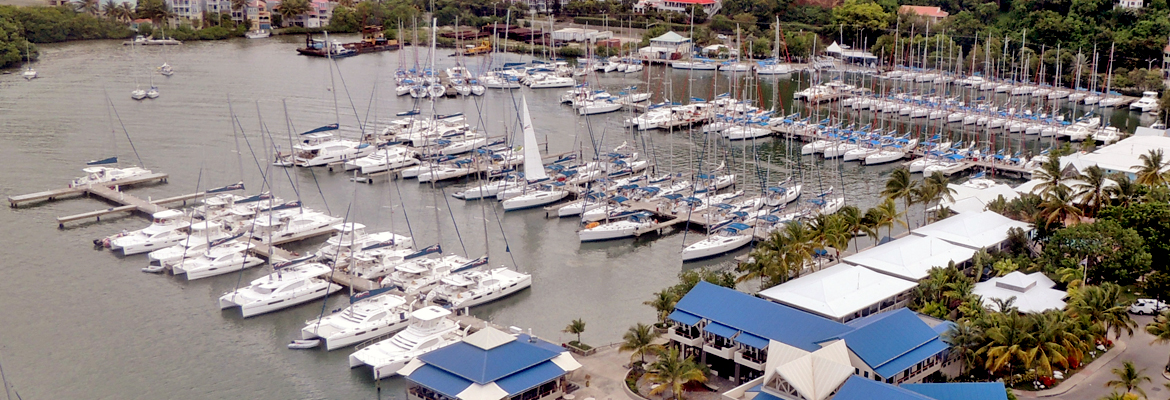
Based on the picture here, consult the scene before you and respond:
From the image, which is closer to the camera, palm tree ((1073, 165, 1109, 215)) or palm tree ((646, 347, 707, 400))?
palm tree ((646, 347, 707, 400))

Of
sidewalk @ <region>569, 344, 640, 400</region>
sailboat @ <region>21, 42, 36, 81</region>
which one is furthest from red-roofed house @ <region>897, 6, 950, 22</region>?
sidewalk @ <region>569, 344, 640, 400</region>

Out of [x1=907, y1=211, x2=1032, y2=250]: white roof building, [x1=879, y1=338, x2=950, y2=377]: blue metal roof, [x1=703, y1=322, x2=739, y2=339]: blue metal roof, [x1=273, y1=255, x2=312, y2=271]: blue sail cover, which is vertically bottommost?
[x1=273, y1=255, x2=312, y2=271]: blue sail cover

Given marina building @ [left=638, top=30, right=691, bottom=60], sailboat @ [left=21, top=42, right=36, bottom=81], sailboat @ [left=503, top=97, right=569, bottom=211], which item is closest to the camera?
sailboat @ [left=503, top=97, right=569, bottom=211]

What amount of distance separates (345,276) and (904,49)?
96162mm

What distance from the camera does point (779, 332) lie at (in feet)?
150

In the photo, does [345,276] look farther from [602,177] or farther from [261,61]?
[261,61]

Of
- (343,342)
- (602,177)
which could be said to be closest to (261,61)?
(602,177)

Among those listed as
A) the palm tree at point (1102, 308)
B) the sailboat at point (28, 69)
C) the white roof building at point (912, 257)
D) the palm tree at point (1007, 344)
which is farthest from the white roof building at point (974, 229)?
the sailboat at point (28, 69)

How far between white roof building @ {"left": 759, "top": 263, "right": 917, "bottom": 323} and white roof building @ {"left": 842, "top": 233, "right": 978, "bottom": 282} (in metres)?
1.26

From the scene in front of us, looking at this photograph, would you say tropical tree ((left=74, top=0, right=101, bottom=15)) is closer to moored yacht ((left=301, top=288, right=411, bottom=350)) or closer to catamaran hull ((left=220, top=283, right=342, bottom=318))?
catamaran hull ((left=220, top=283, right=342, bottom=318))

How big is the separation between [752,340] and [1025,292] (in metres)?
14.2

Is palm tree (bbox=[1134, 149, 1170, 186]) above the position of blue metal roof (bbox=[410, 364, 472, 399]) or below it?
above

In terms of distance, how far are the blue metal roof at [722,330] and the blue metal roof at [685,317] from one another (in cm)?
73

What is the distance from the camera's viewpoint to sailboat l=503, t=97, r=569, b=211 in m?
75.5
